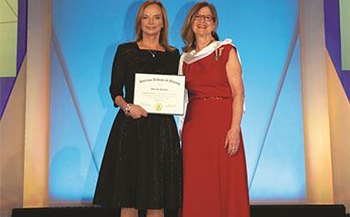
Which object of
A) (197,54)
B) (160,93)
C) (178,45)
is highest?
(178,45)

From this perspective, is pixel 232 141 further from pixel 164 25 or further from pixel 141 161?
pixel 164 25

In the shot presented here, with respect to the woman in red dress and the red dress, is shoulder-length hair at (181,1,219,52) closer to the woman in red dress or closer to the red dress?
Answer: the woman in red dress

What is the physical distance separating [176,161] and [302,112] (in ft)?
6.42

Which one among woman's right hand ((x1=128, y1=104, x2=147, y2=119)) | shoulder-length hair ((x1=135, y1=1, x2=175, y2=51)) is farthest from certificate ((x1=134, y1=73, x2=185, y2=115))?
shoulder-length hair ((x1=135, y1=1, x2=175, y2=51))

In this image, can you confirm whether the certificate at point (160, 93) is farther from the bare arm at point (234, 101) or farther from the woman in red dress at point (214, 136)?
the bare arm at point (234, 101)

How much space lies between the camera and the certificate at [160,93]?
217 cm

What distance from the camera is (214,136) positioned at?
7.16ft

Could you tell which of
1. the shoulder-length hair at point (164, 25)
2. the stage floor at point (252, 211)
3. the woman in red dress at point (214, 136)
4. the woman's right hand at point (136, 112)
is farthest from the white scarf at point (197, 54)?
the stage floor at point (252, 211)

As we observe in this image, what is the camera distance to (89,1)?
3.88 m

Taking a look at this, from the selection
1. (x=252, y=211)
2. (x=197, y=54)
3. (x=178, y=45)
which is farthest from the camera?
(x=178, y=45)

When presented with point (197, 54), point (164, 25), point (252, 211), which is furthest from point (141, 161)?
point (252, 211)

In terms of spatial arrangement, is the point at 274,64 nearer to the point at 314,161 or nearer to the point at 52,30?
the point at 314,161

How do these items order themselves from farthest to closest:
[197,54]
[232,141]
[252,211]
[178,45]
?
[178,45] → [252,211] → [197,54] → [232,141]

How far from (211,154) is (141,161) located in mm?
358
